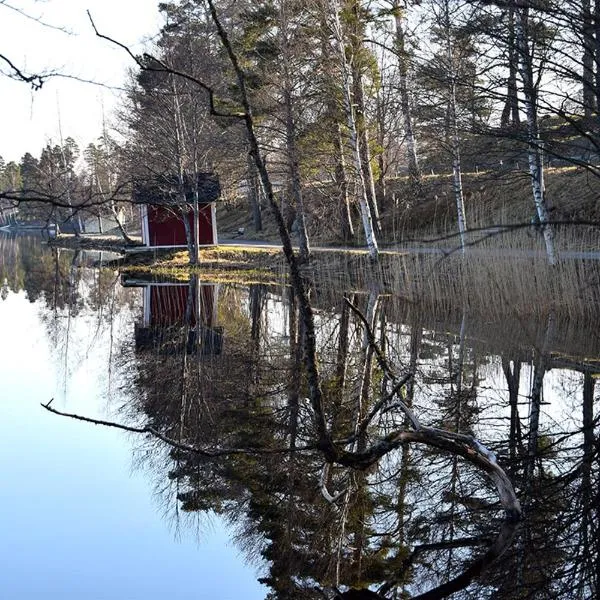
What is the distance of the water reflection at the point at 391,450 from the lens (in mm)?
4242

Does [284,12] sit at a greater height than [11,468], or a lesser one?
greater

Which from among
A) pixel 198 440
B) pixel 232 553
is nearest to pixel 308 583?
pixel 232 553

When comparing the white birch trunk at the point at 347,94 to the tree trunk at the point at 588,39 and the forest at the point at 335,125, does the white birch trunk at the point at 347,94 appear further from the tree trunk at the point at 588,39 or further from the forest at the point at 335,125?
the tree trunk at the point at 588,39

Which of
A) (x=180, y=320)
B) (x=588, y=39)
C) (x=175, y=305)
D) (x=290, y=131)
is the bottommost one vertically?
(x=180, y=320)

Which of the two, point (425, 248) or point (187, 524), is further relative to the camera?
point (425, 248)

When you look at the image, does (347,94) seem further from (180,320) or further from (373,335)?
(373,335)

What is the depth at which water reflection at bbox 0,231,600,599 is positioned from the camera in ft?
13.9

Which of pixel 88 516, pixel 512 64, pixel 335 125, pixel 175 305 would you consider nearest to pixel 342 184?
pixel 335 125

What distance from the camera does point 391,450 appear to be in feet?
19.3

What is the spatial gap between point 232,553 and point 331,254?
1814 centimetres

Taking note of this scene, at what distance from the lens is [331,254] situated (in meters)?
22.8

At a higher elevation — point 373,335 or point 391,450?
point 373,335

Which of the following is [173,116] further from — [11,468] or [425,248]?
[11,468]

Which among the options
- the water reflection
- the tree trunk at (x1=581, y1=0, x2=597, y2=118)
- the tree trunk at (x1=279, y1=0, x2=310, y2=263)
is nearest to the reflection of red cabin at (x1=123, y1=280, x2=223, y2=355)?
the water reflection
